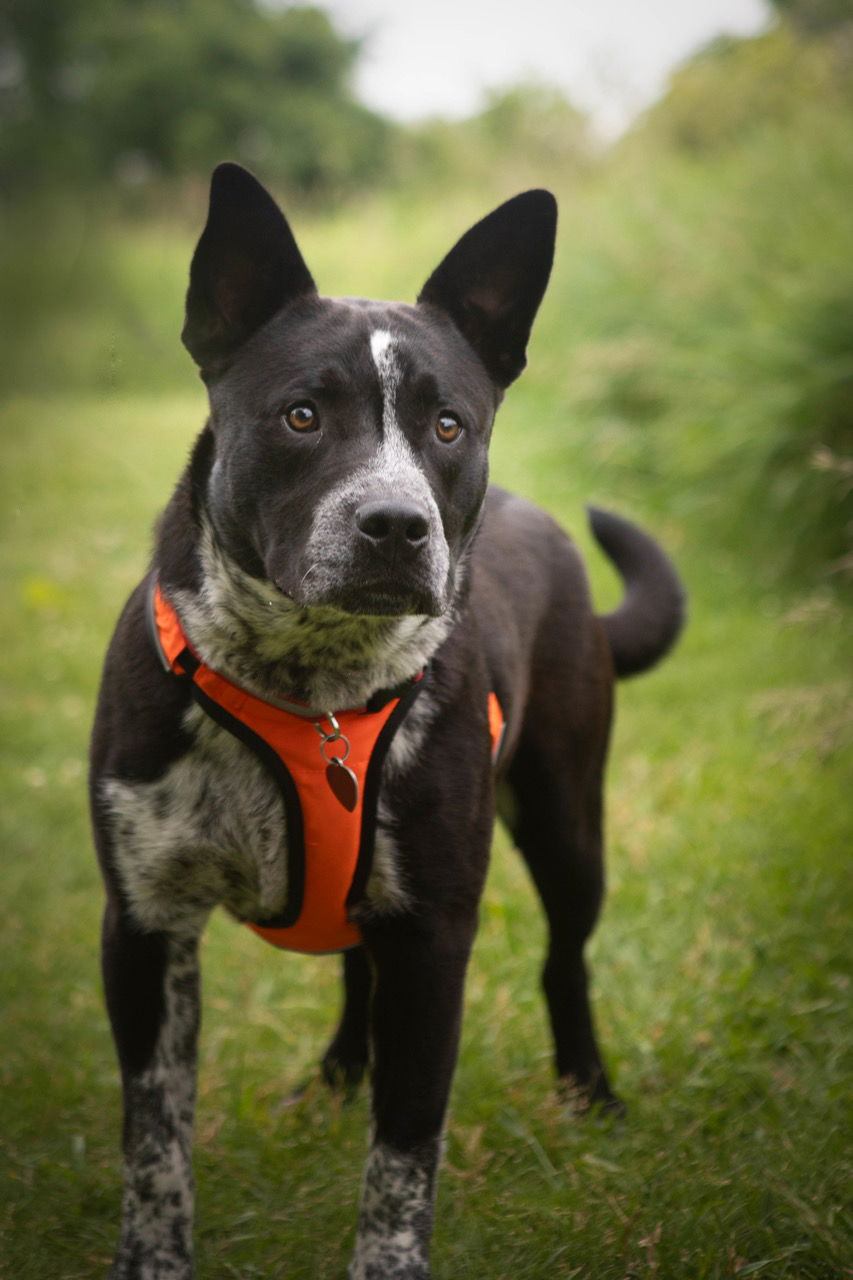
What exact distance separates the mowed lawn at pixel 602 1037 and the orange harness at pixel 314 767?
0.85m

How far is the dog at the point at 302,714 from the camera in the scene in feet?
7.15

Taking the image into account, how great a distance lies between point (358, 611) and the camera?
2.11 metres

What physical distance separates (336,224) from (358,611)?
12.3 metres

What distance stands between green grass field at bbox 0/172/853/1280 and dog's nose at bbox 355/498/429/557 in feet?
3.43

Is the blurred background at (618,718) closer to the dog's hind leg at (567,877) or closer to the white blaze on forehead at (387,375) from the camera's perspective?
the dog's hind leg at (567,877)

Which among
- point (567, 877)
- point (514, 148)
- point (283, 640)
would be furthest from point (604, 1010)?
point (514, 148)

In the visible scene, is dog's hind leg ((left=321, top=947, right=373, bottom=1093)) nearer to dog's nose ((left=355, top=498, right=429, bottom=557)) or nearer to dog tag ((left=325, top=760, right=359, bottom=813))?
dog tag ((left=325, top=760, right=359, bottom=813))

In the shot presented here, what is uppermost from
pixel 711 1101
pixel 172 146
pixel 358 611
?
pixel 172 146

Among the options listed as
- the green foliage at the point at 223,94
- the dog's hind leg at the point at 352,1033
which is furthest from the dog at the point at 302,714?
the green foliage at the point at 223,94

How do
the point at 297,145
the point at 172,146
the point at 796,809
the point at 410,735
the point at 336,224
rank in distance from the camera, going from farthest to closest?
the point at 297,145, the point at 172,146, the point at 336,224, the point at 796,809, the point at 410,735

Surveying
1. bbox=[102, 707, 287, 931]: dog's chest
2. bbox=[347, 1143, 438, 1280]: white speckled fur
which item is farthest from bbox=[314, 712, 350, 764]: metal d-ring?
bbox=[347, 1143, 438, 1280]: white speckled fur

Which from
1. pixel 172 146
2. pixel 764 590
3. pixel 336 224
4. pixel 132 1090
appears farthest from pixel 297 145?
pixel 132 1090

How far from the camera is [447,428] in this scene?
2.30m

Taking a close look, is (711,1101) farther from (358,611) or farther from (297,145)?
(297,145)
